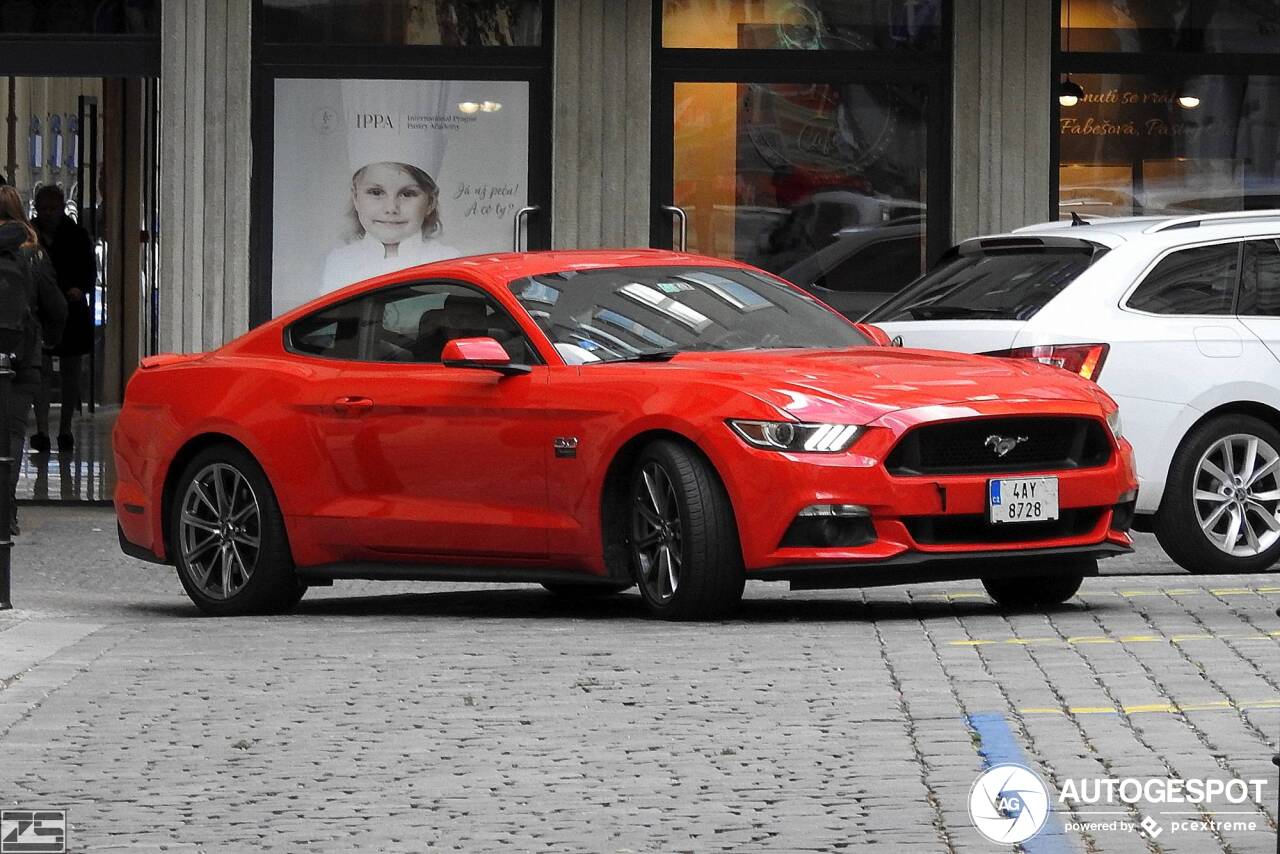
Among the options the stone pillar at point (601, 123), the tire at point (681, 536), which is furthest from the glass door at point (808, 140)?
the tire at point (681, 536)

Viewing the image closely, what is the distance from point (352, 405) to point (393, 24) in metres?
7.19

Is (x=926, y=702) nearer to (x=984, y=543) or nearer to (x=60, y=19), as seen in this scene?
(x=984, y=543)

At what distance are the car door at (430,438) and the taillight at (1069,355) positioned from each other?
245 cm

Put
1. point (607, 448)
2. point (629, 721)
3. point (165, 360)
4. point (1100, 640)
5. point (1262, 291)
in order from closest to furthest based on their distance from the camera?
point (629, 721) < point (1100, 640) < point (607, 448) < point (165, 360) < point (1262, 291)

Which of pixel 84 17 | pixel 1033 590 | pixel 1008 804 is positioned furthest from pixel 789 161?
pixel 1008 804

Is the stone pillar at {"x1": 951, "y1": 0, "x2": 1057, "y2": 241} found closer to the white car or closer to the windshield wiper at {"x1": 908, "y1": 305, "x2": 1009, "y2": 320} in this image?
the white car

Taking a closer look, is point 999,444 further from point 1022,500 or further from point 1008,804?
point 1008,804

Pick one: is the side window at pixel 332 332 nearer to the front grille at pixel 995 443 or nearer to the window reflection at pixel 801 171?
the front grille at pixel 995 443

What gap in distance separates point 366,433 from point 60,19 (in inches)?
303

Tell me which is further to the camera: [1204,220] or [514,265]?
[1204,220]

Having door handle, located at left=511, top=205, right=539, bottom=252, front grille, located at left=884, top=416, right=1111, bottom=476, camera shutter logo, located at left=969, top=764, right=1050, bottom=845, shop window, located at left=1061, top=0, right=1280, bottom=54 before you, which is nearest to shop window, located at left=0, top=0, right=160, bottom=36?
door handle, located at left=511, top=205, right=539, bottom=252

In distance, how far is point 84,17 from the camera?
677 inches

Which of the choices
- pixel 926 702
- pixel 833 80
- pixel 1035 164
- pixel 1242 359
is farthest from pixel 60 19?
pixel 926 702

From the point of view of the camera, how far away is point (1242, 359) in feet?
39.4
